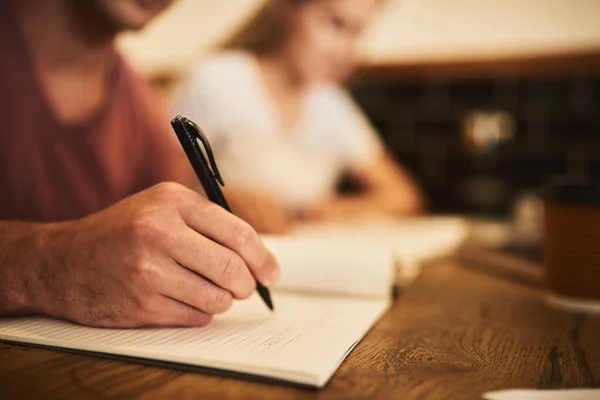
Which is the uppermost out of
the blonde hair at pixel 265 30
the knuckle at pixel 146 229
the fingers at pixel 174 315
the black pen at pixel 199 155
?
the blonde hair at pixel 265 30

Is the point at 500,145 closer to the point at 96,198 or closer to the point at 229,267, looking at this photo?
the point at 96,198

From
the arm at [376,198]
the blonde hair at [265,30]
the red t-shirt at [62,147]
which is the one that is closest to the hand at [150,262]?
the red t-shirt at [62,147]

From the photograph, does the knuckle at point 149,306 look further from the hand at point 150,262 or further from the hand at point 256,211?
the hand at point 256,211

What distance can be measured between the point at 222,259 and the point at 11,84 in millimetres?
540

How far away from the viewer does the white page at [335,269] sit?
70 cm

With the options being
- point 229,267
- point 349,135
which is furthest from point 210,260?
point 349,135

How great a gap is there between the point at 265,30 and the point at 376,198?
78 centimetres

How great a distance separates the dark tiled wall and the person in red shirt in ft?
5.49

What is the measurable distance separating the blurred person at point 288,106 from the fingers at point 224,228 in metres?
1.06

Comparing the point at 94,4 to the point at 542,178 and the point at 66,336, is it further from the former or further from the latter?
the point at 542,178

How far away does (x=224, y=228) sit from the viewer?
50 centimetres

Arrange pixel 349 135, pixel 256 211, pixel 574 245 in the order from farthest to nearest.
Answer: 1. pixel 349 135
2. pixel 256 211
3. pixel 574 245

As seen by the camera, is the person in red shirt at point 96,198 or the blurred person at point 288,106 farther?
the blurred person at point 288,106

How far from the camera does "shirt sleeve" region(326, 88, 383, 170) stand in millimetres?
2254
